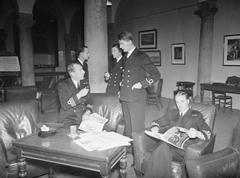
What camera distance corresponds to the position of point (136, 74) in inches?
139

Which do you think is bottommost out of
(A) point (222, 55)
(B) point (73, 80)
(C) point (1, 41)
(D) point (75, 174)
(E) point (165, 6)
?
(D) point (75, 174)

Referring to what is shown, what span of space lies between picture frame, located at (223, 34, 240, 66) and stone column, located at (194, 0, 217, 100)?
504 millimetres

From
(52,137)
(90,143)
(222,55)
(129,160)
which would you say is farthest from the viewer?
(222,55)

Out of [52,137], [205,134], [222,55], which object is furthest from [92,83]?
[222,55]

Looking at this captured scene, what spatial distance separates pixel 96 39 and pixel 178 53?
5340 millimetres

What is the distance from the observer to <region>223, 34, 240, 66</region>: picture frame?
24.6 feet

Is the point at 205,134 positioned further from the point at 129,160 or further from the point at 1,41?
the point at 1,41

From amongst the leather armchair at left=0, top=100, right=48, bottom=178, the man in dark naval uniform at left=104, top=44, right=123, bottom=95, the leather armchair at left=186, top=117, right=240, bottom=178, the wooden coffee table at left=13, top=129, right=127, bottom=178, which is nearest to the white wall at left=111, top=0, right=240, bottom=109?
the man in dark naval uniform at left=104, top=44, right=123, bottom=95

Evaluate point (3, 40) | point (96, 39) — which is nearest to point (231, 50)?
point (96, 39)

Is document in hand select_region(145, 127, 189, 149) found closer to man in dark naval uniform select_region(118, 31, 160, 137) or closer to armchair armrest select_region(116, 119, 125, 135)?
armchair armrest select_region(116, 119, 125, 135)

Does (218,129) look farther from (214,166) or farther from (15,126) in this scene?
(15,126)

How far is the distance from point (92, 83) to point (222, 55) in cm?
508

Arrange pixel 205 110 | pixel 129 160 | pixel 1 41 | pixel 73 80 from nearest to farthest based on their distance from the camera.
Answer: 1. pixel 205 110
2. pixel 73 80
3. pixel 129 160
4. pixel 1 41

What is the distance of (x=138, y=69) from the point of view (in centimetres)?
352
